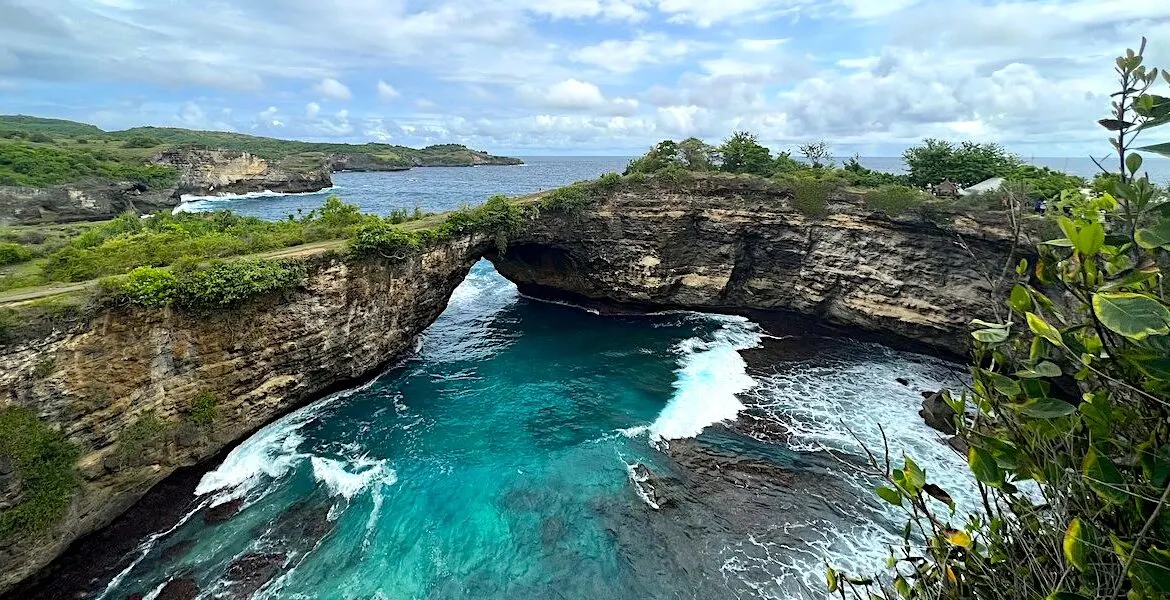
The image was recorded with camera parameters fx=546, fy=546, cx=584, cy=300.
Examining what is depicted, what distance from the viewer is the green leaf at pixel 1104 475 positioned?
97.2 inches

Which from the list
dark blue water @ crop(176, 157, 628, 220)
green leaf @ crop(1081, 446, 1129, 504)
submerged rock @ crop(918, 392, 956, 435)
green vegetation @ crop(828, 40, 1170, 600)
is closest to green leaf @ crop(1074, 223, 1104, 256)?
green vegetation @ crop(828, 40, 1170, 600)

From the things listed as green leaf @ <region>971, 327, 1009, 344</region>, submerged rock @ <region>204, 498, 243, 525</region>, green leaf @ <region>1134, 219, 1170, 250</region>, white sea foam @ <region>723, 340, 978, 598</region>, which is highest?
green leaf @ <region>1134, 219, 1170, 250</region>

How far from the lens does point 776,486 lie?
53.4 feet

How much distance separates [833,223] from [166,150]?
9091 centimetres

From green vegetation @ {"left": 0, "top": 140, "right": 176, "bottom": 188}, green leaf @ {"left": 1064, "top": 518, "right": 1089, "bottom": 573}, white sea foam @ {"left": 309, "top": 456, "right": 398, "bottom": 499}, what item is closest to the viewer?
green leaf @ {"left": 1064, "top": 518, "right": 1089, "bottom": 573}

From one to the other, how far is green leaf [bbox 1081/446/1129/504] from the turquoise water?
11646 millimetres

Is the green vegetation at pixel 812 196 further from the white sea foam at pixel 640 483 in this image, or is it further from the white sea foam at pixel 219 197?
the white sea foam at pixel 219 197

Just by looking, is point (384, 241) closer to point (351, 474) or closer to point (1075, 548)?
point (351, 474)

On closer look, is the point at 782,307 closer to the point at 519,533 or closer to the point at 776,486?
the point at 776,486

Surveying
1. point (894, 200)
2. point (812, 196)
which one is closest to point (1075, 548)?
Result: point (894, 200)

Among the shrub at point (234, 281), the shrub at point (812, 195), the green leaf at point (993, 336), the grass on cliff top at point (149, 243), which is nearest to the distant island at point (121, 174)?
the grass on cliff top at point (149, 243)

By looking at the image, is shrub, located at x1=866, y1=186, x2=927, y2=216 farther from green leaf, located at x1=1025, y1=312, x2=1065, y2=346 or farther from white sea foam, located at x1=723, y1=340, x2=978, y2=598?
green leaf, located at x1=1025, y1=312, x2=1065, y2=346

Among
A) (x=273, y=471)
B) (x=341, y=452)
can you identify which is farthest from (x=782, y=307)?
(x=273, y=471)

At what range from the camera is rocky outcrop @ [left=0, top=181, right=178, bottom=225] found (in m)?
45.9
